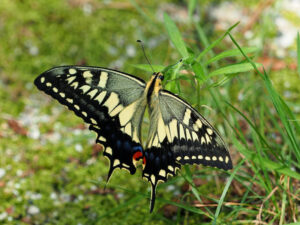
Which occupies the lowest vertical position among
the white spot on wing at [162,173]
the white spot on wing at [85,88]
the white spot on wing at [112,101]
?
the white spot on wing at [162,173]

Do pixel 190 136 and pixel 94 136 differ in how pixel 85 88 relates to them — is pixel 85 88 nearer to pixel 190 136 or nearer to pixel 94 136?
pixel 94 136

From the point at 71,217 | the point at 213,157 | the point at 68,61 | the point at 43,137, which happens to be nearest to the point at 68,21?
the point at 68,61

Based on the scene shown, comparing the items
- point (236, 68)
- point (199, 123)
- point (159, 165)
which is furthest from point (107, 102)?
point (236, 68)

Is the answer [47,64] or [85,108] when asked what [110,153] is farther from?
[47,64]

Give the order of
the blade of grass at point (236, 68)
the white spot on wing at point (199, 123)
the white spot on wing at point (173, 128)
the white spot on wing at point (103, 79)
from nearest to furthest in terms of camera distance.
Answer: the blade of grass at point (236, 68), the white spot on wing at point (199, 123), the white spot on wing at point (173, 128), the white spot on wing at point (103, 79)

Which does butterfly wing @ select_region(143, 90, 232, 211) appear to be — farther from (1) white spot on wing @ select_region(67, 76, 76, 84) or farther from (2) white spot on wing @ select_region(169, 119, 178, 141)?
(1) white spot on wing @ select_region(67, 76, 76, 84)

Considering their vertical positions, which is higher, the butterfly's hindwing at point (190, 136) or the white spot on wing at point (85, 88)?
the white spot on wing at point (85, 88)

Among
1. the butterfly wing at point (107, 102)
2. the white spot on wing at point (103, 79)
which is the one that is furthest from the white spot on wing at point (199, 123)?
the white spot on wing at point (103, 79)

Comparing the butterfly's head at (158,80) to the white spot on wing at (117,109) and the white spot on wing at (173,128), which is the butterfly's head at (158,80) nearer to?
the white spot on wing at (173,128)
